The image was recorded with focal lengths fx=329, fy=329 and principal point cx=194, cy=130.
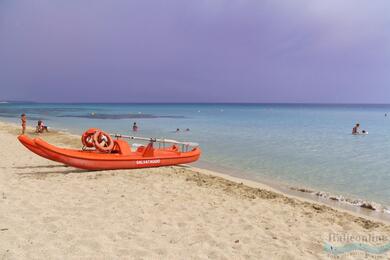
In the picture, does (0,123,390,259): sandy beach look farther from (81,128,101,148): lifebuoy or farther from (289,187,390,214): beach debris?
(289,187,390,214): beach debris

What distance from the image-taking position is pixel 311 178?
469 inches

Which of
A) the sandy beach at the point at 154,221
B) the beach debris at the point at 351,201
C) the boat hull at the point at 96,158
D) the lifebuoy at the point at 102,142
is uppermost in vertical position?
the lifebuoy at the point at 102,142

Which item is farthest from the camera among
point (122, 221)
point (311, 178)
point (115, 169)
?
point (311, 178)

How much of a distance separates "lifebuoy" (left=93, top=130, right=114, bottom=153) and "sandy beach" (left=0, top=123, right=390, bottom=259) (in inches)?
42.7

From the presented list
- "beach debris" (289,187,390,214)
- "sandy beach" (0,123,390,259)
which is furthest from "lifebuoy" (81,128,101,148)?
"beach debris" (289,187,390,214)

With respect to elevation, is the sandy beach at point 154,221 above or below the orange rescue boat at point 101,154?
below

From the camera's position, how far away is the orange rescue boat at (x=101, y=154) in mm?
9508

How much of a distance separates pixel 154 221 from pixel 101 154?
192 inches

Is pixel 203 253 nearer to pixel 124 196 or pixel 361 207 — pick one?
pixel 124 196

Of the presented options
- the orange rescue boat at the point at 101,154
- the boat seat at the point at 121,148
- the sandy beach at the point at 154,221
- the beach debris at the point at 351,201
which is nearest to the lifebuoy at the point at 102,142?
the orange rescue boat at the point at 101,154

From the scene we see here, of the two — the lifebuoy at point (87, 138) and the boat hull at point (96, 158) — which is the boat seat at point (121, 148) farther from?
the lifebuoy at point (87, 138)

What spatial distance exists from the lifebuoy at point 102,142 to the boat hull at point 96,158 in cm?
19

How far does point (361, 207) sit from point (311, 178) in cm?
327

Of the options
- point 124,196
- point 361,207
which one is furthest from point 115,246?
point 361,207
